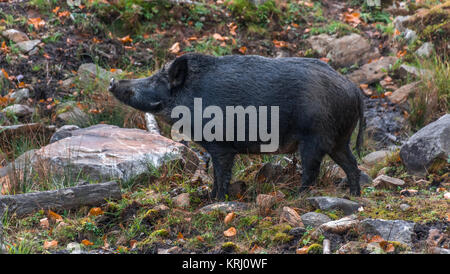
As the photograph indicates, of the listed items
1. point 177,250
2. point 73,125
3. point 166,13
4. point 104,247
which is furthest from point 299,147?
point 166,13

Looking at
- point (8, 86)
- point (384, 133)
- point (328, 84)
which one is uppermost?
point (328, 84)

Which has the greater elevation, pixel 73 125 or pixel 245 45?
pixel 245 45

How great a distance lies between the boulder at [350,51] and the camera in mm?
9867

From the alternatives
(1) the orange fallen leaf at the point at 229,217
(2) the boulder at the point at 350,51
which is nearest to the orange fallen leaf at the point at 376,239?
(1) the orange fallen leaf at the point at 229,217

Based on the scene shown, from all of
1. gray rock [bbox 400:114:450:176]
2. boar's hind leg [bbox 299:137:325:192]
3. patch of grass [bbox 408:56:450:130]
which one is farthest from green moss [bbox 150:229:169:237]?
patch of grass [bbox 408:56:450:130]

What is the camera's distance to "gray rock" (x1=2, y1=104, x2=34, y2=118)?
8.32m

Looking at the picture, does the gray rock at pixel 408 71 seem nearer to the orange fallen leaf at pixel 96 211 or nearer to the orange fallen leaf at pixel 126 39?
the orange fallen leaf at pixel 126 39

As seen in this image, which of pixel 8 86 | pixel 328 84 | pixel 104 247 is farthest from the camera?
pixel 8 86

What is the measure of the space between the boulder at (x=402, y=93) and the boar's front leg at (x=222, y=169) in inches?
162

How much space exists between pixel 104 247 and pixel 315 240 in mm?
1651

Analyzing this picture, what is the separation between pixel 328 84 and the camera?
5199 millimetres

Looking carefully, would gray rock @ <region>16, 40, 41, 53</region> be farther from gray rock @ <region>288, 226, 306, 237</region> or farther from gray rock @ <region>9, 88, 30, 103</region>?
gray rock @ <region>288, 226, 306, 237</region>

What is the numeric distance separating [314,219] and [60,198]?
226cm

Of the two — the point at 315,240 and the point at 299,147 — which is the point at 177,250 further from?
the point at 299,147
